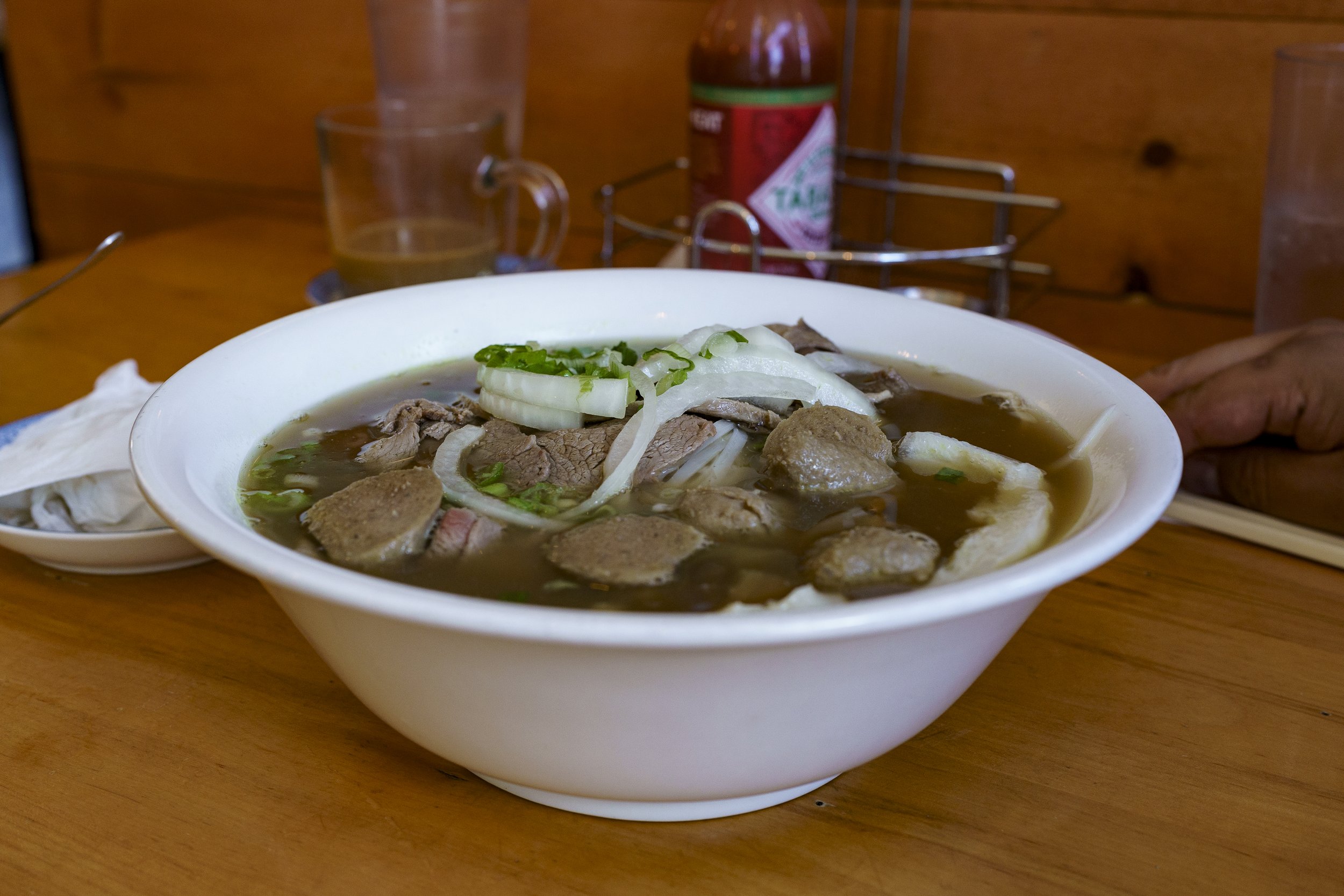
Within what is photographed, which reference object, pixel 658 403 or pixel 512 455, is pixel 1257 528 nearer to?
pixel 658 403

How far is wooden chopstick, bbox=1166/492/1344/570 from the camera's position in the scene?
4.69ft

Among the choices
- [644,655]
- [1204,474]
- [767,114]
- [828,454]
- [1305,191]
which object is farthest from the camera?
[767,114]

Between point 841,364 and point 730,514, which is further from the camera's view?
point 841,364

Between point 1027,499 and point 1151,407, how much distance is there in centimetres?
15

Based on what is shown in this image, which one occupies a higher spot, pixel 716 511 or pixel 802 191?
pixel 802 191

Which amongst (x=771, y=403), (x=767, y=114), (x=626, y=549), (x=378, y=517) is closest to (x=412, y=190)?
(x=767, y=114)

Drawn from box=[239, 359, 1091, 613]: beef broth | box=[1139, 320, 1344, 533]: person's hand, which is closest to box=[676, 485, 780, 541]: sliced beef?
box=[239, 359, 1091, 613]: beef broth

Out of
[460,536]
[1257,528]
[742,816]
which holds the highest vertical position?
[460,536]

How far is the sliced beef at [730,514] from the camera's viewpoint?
108 cm

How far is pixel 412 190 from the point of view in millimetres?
2293

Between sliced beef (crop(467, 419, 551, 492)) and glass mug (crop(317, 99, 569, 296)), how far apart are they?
3.15 feet

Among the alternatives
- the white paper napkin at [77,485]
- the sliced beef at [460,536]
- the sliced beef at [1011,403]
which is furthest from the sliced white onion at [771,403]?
the white paper napkin at [77,485]

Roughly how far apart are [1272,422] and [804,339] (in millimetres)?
616

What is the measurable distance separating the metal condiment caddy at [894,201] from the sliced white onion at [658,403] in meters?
0.79
